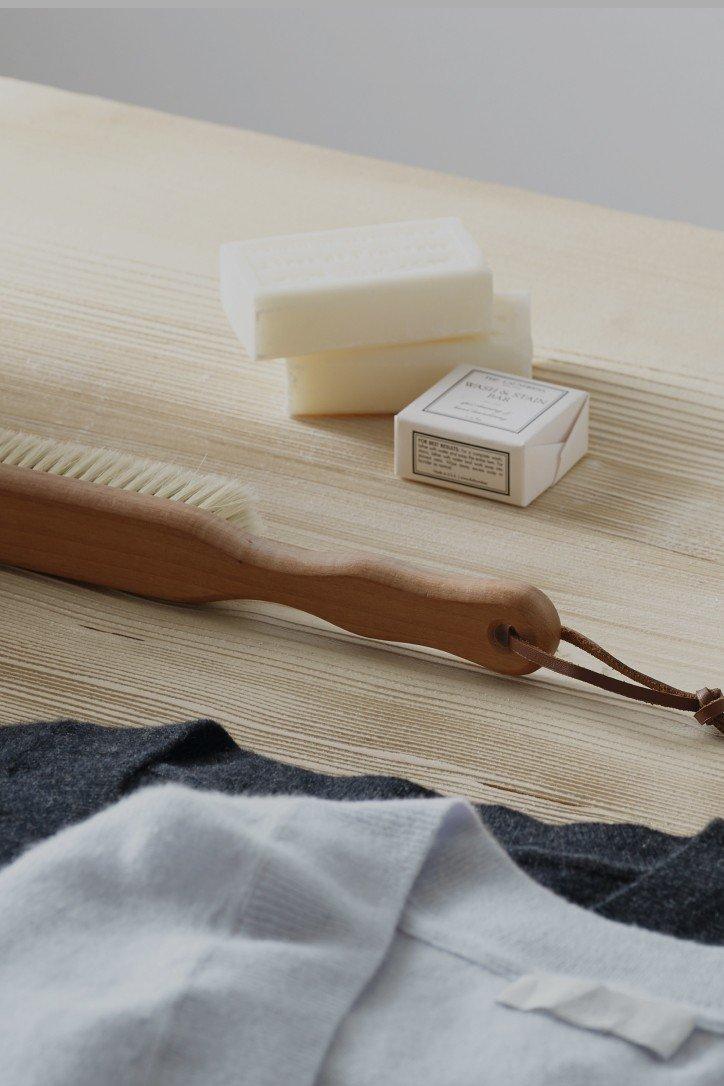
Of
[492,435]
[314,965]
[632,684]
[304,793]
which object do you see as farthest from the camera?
[492,435]

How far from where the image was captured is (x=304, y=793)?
0.47m

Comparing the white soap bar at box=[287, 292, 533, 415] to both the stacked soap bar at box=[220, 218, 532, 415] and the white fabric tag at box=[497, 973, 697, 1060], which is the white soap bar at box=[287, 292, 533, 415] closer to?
the stacked soap bar at box=[220, 218, 532, 415]

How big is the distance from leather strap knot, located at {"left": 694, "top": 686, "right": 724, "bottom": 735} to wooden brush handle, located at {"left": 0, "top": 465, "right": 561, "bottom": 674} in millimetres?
63

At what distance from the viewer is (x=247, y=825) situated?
37 cm

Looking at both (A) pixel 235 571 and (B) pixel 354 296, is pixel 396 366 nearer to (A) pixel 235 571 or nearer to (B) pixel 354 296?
(B) pixel 354 296

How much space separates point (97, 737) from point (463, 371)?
1.12 ft

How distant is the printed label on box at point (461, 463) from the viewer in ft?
2.33

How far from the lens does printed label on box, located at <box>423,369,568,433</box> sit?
2.34 ft

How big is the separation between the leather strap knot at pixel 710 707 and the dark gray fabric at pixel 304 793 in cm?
10

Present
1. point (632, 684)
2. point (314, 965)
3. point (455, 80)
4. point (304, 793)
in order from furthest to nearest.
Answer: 1. point (455, 80)
2. point (632, 684)
3. point (304, 793)
4. point (314, 965)

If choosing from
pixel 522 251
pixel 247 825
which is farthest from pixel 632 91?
pixel 247 825

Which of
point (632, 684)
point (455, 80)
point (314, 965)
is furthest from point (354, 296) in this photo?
point (455, 80)

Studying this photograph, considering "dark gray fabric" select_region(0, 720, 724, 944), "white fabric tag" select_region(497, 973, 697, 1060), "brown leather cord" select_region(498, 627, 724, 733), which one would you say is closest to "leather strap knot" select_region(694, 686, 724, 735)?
"brown leather cord" select_region(498, 627, 724, 733)

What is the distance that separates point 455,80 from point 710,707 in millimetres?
1814
